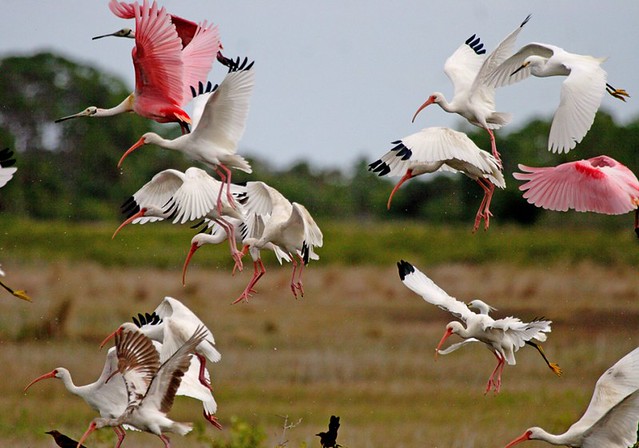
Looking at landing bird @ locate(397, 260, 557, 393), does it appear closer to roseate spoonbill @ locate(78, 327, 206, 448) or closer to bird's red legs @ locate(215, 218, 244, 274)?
bird's red legs @ locate(215, 218, 244, 274)

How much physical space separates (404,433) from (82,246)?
14548mm

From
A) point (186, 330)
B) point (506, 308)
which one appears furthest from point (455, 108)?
point (506, 308)

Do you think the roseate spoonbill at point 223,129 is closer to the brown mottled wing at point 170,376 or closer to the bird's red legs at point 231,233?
the bird's red legs at point 231,233

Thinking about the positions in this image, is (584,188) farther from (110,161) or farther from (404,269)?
(110,161)

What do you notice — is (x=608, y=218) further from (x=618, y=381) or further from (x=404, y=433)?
(x=618, y=381)

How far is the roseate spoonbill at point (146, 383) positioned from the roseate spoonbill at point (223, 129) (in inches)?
63.9

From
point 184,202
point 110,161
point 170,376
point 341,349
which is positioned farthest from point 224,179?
point 110,161

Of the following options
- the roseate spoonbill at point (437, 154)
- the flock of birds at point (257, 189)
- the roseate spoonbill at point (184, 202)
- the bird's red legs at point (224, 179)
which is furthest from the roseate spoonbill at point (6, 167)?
the roseate spoonbill at point (437, 154)

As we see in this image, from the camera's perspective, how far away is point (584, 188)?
9.20 m

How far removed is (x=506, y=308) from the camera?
21438mm

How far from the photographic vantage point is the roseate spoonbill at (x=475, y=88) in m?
10.1

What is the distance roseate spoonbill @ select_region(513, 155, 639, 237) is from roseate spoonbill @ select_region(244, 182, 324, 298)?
5.13 feet

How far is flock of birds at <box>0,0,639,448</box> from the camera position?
27.7 ft

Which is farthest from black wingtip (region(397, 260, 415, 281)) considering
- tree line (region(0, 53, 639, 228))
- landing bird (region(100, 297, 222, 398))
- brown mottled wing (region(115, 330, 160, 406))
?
tree line (region(0, 53, 639, 228))
